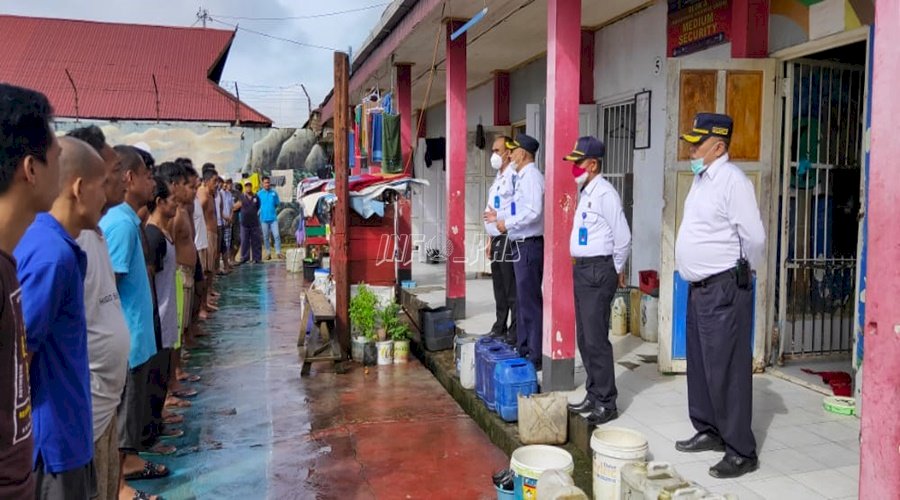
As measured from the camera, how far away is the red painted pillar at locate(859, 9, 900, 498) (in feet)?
6.66

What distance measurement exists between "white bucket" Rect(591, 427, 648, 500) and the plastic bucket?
15 cm

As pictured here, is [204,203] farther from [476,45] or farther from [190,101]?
[190,101]

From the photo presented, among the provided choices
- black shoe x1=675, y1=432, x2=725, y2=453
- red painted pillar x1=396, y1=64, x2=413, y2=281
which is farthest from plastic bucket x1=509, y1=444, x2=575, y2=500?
red painted pillar x1=396, y1=64, x2=413, y2=281

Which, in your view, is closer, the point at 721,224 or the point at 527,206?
the point at 721,224

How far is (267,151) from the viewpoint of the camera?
808 inches

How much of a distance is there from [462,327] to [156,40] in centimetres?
2147

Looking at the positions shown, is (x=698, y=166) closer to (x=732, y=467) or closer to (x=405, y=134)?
(x=732, y=467)

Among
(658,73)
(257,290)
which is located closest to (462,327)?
(658,73)

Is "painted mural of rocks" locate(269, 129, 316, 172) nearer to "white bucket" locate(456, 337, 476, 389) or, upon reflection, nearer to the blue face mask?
"white bucket" locate(456, 337, 476, 389)

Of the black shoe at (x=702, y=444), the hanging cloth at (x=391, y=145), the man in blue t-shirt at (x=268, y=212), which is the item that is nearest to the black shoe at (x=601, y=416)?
the black shoe at (x=702, y=444)

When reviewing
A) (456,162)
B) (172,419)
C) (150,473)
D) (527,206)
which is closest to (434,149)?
(456,162)

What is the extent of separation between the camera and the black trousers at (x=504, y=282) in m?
5.84

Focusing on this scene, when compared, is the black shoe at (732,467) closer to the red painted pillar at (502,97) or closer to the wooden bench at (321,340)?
the wooden bench at (321,340)

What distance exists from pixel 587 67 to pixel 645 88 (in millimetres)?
1260
